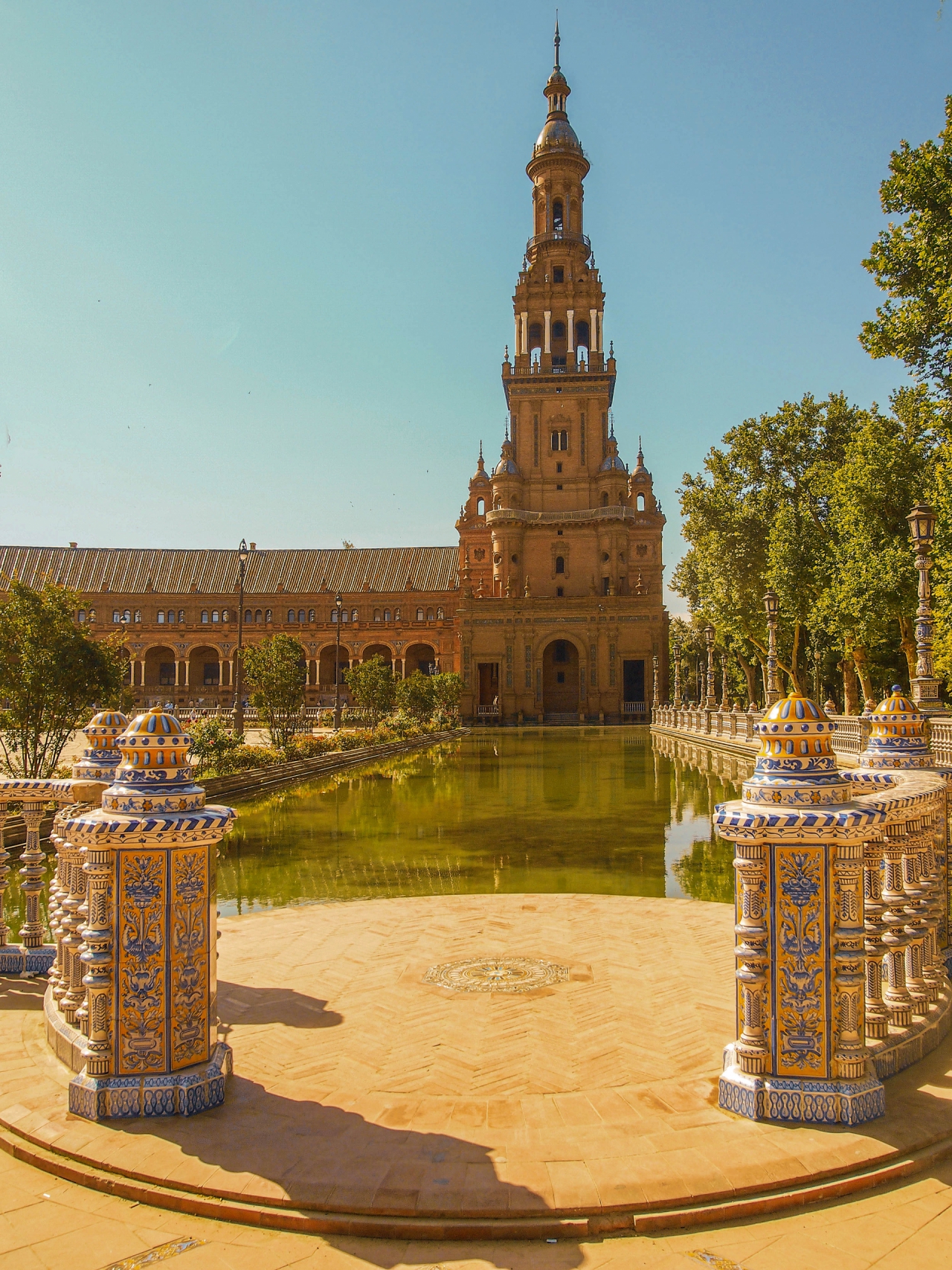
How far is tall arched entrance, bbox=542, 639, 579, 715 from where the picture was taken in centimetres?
6312

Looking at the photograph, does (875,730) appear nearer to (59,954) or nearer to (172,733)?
(172,733)

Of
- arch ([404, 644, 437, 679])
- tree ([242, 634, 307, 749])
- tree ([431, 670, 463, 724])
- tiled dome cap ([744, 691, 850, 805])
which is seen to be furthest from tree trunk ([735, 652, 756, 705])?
tiled dome cap ([744, 691, 850, 805])

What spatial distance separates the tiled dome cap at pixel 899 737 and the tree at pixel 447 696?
41.4m

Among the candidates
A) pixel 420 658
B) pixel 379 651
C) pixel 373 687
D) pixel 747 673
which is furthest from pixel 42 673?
pixel 420 658

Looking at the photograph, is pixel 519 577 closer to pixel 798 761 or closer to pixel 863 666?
pixel 863 666

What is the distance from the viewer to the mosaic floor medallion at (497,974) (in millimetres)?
6059

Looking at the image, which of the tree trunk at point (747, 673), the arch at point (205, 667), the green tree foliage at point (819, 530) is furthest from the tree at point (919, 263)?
the arch at point (205, 667)

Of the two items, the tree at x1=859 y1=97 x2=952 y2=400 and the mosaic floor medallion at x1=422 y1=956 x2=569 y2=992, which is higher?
the tree at x1=859 y1=97 x2=952 y2=400

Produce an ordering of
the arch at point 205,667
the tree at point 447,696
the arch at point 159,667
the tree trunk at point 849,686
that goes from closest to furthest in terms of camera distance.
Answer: the tree trunk at point 849,686 → the tree at point 447,696 → the arch at point 205,667 → the arch at point 159,667

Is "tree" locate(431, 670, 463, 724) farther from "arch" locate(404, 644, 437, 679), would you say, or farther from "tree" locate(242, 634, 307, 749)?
"tree" locate(242, 634, 307, 749)

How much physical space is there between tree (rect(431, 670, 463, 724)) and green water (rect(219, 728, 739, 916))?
23519 millimetres

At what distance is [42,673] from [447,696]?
3748 cm

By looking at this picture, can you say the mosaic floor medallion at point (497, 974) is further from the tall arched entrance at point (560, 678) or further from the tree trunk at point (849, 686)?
the tall arched entrance at point (560, 678)

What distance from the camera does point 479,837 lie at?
1386 cm
